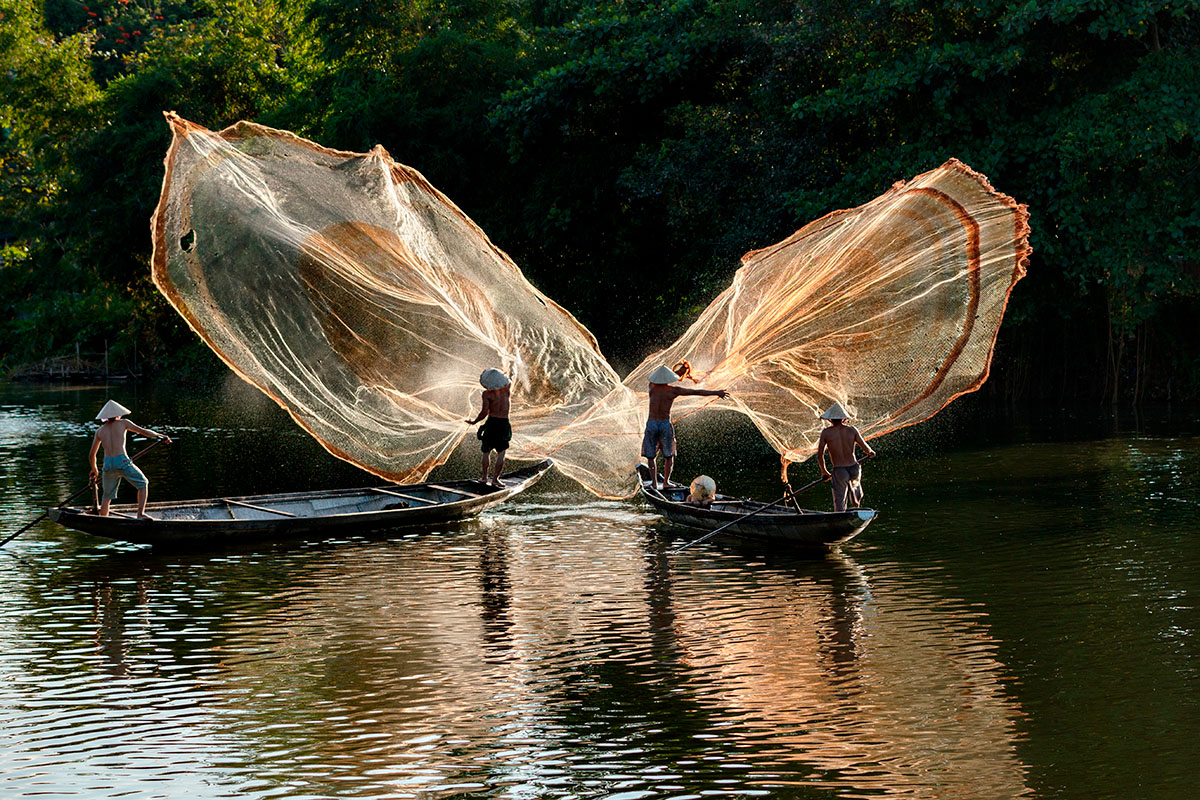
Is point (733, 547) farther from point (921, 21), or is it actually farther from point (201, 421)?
point (201, 421)

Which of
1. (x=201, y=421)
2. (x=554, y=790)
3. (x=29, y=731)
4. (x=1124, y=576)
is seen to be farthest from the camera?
(x=201, y=421)

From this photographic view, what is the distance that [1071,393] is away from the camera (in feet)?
102

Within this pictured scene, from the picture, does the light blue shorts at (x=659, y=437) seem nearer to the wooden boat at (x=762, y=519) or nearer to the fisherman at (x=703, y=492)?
the wooden boat at (x=762, y=519)

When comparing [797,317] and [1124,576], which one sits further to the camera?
[797,317]

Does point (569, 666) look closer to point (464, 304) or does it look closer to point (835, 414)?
point (835, 414)

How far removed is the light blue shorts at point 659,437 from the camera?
55.0 feet

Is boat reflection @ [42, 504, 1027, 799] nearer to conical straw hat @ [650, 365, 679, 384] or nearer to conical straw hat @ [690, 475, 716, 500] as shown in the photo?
conical straw hat @ [690, 475, 716, 500]

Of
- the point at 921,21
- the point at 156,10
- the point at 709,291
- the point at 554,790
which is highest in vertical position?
the point at 156,10

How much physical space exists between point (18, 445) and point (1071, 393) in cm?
2181

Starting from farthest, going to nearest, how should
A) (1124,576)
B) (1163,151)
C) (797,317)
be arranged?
(1163,151) < (797,317) < (1124,576)

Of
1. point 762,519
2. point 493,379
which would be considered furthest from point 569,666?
point 493,379

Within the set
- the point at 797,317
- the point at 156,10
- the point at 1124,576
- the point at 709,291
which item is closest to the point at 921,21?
the point at 709,291

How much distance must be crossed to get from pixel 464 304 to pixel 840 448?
4678 mm

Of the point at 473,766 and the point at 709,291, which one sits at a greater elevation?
the point at 709,291
